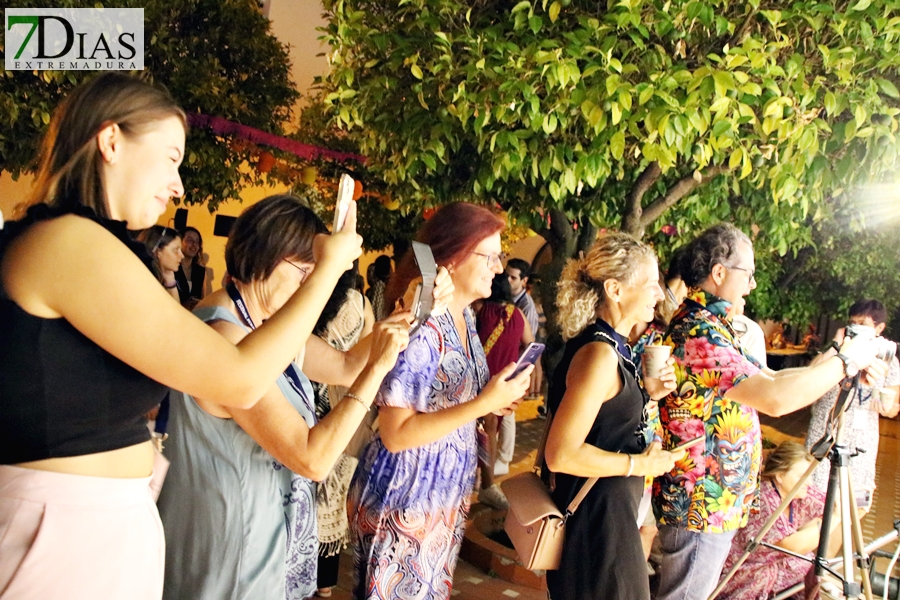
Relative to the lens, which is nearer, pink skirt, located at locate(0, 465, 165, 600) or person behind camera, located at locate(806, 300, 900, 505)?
pink skirt, located at locate(0, 465, 165, 600)

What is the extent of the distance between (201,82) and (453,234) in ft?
17.4

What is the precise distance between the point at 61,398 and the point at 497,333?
4.39 m

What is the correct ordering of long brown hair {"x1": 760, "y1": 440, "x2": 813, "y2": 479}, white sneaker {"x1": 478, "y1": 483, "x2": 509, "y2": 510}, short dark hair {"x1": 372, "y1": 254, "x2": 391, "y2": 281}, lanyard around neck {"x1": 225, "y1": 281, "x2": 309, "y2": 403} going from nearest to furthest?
1. lanyard around neck {"x1": 225, "y1": 281, "x2": 309, "y2": 403}
2. long brown hair {"x1": 760, "y1": 440, "x2": 813, "y2": 479}
3. white sneaker {"x1": 478, "y1": 483, "x2": 509, "y2": 510}
4. short dark hair {"x1": 372, "y1": 254, "x2": 391, "y2": 281}

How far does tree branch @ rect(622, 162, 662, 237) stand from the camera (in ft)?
12.7

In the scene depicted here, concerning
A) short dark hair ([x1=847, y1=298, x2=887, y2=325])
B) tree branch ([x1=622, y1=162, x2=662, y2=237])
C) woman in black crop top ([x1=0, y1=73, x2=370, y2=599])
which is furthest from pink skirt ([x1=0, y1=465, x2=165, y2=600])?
short dark hair ([x1=847, y1=298, x2=887, y2=325])

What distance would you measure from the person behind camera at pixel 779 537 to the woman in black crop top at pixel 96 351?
9.98ft

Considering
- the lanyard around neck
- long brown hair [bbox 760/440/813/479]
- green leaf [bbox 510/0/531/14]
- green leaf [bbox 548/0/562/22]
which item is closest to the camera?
the lanyard around neck

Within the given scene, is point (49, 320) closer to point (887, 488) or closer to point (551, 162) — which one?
point (551, 162)

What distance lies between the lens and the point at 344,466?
341cm

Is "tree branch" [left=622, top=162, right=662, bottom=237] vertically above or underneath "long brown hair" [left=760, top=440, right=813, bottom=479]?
above

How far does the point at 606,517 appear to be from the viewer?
2.34m

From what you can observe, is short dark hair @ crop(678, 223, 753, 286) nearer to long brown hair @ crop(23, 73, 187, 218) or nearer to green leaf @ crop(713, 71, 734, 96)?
green leaf @ crop(713, 71, 734, 96)

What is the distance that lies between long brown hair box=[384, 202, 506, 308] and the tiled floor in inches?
84.9

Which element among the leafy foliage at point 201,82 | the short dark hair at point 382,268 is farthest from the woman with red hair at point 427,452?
the short dark hair at point 382,268
